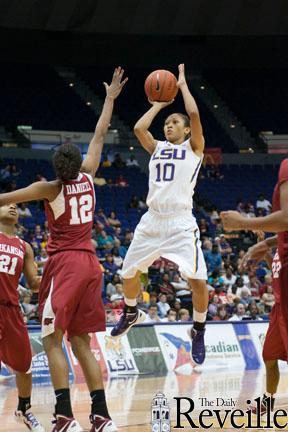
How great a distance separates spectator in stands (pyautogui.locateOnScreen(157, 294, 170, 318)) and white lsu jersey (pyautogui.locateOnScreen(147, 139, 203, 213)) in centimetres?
894

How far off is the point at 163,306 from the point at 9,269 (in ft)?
30.2

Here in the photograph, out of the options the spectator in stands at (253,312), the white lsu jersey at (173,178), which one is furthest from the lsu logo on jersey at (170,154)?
the spectator in stands at (253,312)

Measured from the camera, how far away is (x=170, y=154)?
859cm

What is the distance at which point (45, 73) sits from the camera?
3309cm

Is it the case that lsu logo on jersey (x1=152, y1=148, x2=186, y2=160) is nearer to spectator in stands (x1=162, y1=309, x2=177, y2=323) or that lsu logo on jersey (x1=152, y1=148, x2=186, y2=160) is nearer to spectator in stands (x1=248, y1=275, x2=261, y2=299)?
spectator in stands (x1=162, y1=309, x2=177, y2=323)

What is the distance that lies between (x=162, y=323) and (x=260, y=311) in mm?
3533

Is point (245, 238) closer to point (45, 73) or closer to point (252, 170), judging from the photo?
point (252, 170)

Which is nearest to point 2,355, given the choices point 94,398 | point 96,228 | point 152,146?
point 94,398

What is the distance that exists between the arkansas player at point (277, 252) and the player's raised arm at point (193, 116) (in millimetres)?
1710

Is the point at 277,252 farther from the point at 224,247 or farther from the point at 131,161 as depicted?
the point at 131,161

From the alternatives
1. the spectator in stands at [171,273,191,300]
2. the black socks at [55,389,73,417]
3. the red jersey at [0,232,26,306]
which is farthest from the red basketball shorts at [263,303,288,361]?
the spectator in stands at [171,273,191,300]

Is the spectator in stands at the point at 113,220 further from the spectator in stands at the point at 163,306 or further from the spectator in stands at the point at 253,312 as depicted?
the spectator in stands at the point at 163,306

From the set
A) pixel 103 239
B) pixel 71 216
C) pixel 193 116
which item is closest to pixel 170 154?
pixel 193 116

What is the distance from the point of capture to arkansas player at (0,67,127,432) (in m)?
7.09
